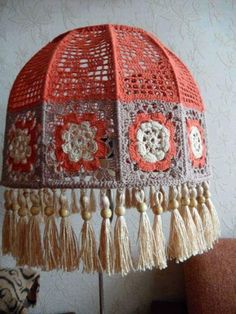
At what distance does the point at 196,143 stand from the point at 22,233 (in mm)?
326

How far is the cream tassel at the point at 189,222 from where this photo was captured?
45 centimetres

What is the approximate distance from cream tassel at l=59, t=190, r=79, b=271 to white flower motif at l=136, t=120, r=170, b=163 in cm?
14

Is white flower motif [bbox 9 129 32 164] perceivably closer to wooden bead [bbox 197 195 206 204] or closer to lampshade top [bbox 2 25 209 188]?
lampshade top [bbox 2 25 209 188]

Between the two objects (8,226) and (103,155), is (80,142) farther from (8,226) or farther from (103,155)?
(8,226)

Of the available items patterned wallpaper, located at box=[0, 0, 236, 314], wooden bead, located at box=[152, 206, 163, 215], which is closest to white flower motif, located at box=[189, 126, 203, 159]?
wooden bead, located at box=[152, 206, 163, 215]


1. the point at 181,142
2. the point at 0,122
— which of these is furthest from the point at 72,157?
the point at 0,122

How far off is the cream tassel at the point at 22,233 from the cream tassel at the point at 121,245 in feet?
0.48

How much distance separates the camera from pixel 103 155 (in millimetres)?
406

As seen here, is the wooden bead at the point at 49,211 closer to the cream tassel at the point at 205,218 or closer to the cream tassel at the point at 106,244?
the cream tassel at the point at 106,244

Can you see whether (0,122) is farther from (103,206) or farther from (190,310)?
(190,310)

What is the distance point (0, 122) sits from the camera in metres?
0.89

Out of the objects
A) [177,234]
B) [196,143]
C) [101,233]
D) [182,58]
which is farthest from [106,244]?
[182,58]

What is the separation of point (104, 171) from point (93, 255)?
12 cm

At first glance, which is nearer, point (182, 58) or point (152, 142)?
point (152, 142)
